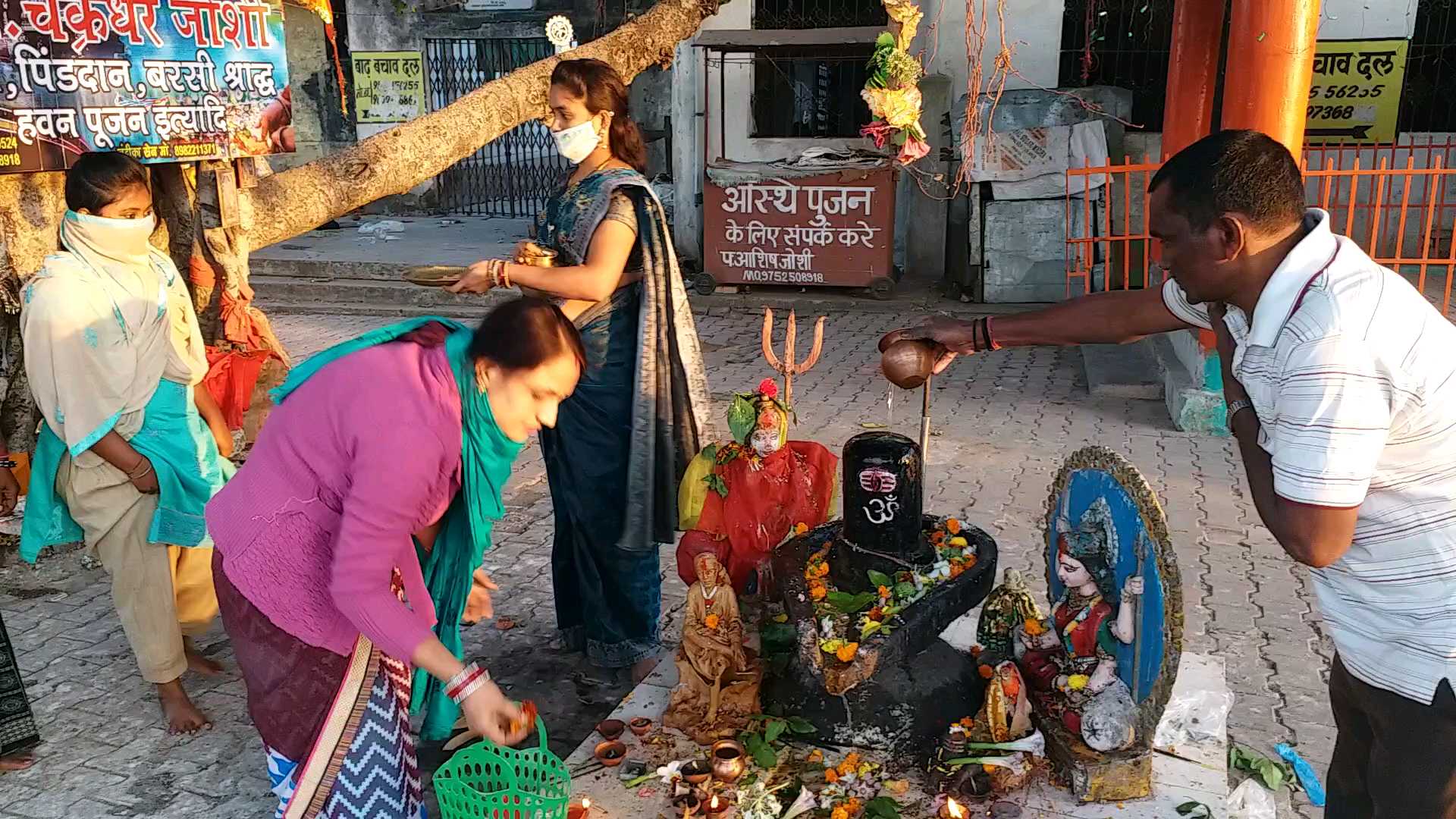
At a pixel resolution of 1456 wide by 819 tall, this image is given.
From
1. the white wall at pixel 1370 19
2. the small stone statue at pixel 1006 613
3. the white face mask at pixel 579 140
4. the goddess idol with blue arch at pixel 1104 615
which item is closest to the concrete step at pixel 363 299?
the white face mask at pixel 579 140

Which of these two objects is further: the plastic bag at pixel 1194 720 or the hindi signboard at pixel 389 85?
the hindi signboard at pixel 389 85

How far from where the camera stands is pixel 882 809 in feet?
8.32

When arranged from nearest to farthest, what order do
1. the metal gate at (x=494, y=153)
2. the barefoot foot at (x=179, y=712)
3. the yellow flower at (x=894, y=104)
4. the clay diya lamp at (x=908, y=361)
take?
the clay diya lamp at (x=908, y=361) < the barefoot foot at (x=179, y=712) < the yellow flower at (x=894, y=104) < the metal gate at (x=494, y=153)

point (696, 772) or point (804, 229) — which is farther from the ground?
point (804, 229)

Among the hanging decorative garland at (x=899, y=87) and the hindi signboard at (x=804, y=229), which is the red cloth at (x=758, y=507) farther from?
the hindi signboard at (x=804, y=229)

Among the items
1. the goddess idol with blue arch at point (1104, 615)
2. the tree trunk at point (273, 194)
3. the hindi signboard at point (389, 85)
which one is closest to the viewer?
the goddess idol with blue arch at point (1104, 615)

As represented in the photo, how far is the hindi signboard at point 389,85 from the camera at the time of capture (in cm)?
1534

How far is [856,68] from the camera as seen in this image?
11.7 meters

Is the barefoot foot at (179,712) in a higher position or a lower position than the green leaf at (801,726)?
lower

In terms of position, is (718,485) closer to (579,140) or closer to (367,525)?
(579,140)

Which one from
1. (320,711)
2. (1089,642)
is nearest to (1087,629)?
(1089,642)

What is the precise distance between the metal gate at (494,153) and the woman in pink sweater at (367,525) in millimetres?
13176

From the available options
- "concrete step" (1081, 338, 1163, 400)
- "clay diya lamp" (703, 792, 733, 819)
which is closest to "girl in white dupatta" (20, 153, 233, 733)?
"clay diya lamp" (703, 792, 733, 819)

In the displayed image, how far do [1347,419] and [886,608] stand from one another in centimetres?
121
